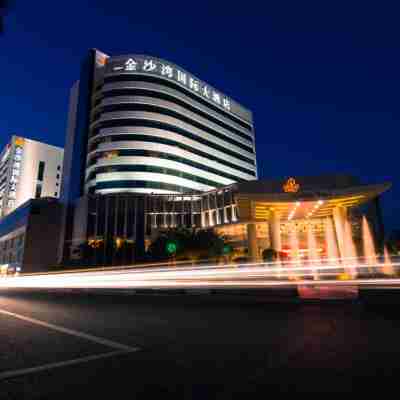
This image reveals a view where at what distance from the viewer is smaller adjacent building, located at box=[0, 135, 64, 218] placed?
3666 inches

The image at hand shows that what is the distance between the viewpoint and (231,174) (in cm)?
7381

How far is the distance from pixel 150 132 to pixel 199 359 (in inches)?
2294

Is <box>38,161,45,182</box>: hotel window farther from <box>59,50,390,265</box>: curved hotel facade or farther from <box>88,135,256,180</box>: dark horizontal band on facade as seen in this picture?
<box>88,135,256,180</box>: dark horizontal band on facade

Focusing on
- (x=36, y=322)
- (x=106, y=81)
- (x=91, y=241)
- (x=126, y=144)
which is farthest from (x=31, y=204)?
(x=36, y=322)

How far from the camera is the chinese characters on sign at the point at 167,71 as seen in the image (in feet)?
203

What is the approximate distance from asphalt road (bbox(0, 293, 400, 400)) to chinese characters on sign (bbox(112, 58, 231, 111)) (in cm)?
6547

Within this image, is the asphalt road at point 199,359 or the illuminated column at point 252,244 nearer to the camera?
the asphalt road at point 199,359

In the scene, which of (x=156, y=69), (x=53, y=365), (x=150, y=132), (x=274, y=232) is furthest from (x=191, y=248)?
(x=156, y=69)

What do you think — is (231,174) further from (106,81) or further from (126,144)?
(106,81)

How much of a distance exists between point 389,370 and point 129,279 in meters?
19.8

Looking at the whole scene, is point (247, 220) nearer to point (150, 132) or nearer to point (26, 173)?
point (150, 132)

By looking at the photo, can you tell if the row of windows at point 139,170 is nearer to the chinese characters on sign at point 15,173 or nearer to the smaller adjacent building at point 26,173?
the smaller adjacent building at point 26,173

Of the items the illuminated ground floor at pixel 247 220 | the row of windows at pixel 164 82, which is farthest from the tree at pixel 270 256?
the row of windows at pixel 164 82

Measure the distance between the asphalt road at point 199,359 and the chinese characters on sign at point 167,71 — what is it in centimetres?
6547
